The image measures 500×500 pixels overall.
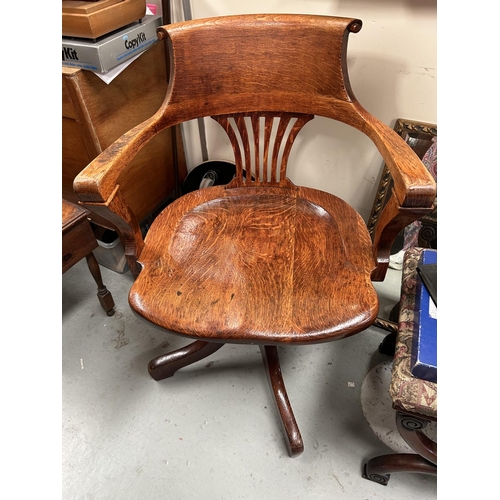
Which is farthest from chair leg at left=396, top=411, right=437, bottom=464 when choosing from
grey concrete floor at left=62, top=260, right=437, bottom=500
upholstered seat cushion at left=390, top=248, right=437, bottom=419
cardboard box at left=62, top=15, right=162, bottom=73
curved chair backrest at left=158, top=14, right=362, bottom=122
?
cardboard box at left=62, top=15, right=162, bottom=73

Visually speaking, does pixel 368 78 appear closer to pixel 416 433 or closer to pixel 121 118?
pixel 121 118

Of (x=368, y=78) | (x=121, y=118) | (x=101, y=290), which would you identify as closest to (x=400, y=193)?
(x=368, y=78)

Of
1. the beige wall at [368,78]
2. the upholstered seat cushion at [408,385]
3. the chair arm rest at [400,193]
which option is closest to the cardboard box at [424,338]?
the upholstered seat cushion at [408,385]

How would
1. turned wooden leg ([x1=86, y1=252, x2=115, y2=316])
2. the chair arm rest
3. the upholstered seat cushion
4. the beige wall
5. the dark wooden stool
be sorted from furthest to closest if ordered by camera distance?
turned wooden leg ([x1=86, y1=252, x2=115, y2=316]) → the dark wooden stool → the beige wall → the upholstered seat cushion → the chair arm rest

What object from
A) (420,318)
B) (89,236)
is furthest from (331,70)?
(89,236)

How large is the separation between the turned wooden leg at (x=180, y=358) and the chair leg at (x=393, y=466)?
21.5 inches

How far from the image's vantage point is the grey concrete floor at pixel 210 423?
103 cm

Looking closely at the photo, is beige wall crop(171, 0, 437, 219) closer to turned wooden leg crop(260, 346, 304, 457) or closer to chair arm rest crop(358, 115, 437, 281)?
chair arm rest crop(358, 115, 437, 281)

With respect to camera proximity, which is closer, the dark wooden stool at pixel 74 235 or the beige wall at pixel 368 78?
the beige wall at pixel 368 78

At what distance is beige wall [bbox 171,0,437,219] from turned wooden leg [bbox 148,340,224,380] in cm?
75

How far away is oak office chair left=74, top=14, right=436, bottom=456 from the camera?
2.40 feet

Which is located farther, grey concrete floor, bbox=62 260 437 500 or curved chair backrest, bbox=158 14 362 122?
grey concrete floor, bbox=62 260 437 500

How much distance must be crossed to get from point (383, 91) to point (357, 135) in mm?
163

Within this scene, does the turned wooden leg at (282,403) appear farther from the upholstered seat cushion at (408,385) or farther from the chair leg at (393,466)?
the upholstered seat cushion at (408,385)
